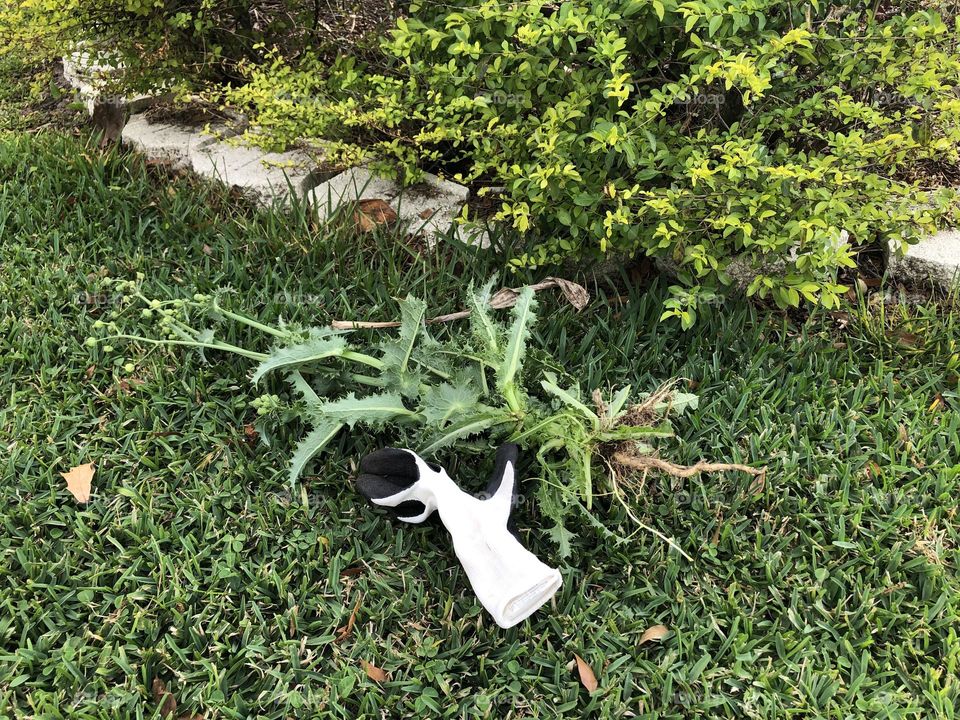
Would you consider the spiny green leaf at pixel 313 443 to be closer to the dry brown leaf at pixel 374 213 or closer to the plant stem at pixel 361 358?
the plant stem at pixel 361 358

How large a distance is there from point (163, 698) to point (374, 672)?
1.66ft

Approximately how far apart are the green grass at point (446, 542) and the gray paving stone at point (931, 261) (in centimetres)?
14

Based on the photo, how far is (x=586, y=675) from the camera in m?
1.88

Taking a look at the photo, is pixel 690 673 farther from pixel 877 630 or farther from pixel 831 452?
pixel 831 452

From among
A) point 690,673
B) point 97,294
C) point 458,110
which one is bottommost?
point 690,673

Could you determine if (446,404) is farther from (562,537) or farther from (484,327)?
(562,537)

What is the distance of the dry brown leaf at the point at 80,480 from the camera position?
2189mm

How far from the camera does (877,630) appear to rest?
1.97 meters

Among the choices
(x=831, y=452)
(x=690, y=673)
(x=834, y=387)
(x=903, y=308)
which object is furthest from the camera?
(x=903, y=308)

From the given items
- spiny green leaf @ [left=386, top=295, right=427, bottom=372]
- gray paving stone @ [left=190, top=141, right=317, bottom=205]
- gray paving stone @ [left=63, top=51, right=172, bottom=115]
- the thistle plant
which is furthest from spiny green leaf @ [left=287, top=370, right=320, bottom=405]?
gray paving stone @ [left=63, top=51, right=172, bottom=115]

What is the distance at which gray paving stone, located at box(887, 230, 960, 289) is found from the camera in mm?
2844

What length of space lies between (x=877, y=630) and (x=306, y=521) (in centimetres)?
160

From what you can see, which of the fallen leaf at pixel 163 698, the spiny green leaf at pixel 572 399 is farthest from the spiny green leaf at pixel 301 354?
the fallen leaf at pixel 163 698

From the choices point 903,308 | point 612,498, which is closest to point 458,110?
point 612,498
